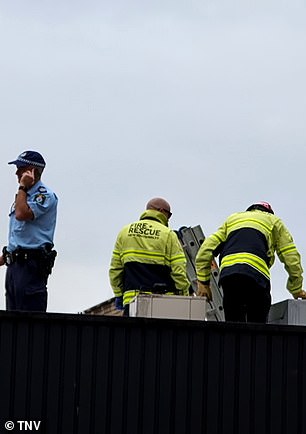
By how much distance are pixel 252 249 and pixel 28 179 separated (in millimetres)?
2314

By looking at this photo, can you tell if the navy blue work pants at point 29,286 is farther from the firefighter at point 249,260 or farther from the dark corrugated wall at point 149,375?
the firefighter at point 249,260

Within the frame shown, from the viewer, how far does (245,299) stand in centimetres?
1395

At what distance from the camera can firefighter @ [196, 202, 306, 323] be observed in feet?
45.7

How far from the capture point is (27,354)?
1298 centimetres

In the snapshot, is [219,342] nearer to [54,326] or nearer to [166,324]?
[166,324]

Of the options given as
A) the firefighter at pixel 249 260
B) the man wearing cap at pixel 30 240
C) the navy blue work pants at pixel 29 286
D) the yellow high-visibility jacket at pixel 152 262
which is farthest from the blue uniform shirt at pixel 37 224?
the firefighter at pixel 249 260

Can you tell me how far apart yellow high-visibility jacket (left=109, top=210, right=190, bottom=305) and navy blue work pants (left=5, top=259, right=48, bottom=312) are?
44.0 inches

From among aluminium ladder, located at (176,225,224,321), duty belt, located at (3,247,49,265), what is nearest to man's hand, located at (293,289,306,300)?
aluminium ladder, located at (176,225,224,321)

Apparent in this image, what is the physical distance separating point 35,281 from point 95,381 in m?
1.19

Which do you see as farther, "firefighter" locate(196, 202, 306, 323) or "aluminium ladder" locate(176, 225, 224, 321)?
"aluminium ladder" locate(176, 225, 224, 321)

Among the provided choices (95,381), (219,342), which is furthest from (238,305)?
(95,381)

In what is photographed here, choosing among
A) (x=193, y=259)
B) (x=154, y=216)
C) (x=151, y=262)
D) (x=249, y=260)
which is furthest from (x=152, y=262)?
(x=193, y=259)

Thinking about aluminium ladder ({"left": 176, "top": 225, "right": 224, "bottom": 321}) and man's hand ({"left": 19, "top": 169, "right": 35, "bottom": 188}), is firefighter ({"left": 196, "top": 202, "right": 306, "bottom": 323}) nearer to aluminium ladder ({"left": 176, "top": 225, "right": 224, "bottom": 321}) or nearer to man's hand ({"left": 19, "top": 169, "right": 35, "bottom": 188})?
aluminium ladder ({"left": 176, "top": 225, "right": 224, "bottom": 321})

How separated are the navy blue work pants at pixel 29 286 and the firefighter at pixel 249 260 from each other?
5.95 feet
